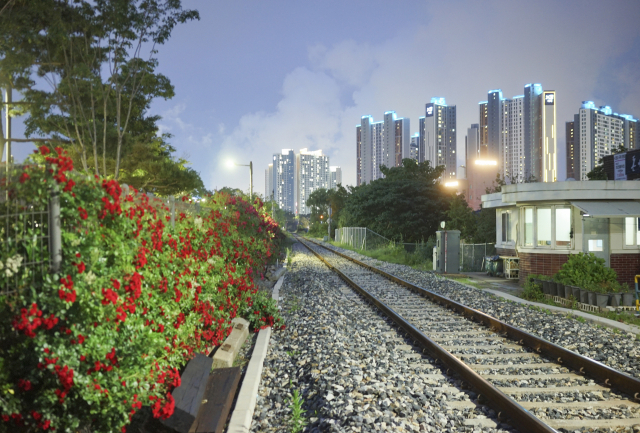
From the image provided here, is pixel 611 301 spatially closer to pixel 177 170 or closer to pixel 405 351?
pixel 405 351

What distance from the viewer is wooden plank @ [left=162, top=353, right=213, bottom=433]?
12.2 ft

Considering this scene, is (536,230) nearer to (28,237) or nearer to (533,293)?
(533,293)

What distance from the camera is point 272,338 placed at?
7.57 m

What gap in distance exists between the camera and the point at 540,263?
1394 centimetres

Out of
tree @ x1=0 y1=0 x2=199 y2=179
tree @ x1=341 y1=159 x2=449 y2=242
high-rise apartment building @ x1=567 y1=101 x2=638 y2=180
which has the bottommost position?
tree @ x1=341 y1=159 x2=449 y2=242

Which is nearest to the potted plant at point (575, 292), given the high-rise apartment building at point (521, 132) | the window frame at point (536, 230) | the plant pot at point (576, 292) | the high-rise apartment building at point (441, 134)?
the plant pot at point (576, 292)

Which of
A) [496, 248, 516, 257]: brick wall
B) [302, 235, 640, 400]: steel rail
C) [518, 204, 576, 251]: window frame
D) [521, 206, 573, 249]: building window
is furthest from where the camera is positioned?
[496, 248, 516, 257]: brick wall

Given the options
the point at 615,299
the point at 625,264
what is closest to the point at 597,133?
the point at 625,264

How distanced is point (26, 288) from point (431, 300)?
10109mm

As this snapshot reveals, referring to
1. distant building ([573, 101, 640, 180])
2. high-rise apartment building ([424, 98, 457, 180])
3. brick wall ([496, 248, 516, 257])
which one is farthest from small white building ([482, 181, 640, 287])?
high-rise apartment building ([424, 98, 457, 180])

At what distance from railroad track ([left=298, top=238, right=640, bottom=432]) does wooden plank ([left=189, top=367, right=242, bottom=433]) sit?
7.91ft

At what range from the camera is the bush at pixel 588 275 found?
10.8 m

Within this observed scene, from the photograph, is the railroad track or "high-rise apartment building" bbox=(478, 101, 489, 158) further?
"high-rise apartment building" bbox=(478, 101, 489, 158)

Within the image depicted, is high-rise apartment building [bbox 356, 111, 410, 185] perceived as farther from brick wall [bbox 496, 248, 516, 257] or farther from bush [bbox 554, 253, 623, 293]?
bush [bbox 554, 253, 623, 293]
